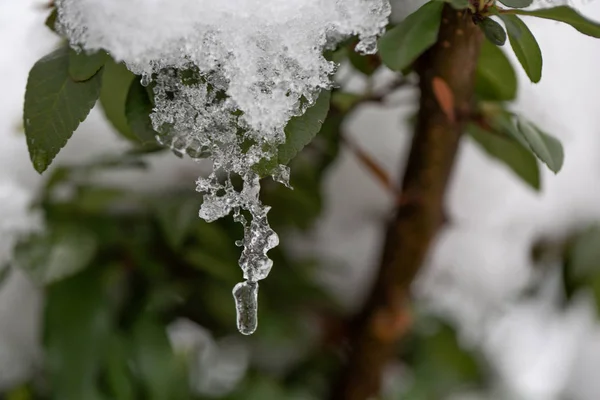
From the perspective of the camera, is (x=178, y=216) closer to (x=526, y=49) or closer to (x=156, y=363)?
(x=156, y=363)

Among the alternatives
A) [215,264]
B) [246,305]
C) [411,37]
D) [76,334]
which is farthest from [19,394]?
[411,37]

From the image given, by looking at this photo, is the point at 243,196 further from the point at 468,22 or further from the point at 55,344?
the point at 55,344

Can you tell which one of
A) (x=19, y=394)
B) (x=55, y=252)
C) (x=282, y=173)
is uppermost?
(x=282, y=173)

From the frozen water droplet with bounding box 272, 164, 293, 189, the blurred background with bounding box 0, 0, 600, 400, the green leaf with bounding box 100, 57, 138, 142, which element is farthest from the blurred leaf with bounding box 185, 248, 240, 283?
the frozen water droplet with bounding box 272, 164, 293, 189

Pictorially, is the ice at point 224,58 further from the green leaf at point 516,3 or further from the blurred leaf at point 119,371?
the blurred leaf at point 119,371

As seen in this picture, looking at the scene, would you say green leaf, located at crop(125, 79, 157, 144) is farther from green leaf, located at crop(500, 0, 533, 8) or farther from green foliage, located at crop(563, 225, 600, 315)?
green foliage, located at crop(563, 225, 600, 315)

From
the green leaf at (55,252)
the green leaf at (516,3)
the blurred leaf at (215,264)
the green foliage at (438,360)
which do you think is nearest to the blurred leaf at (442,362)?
the green foliage at (438,360)
